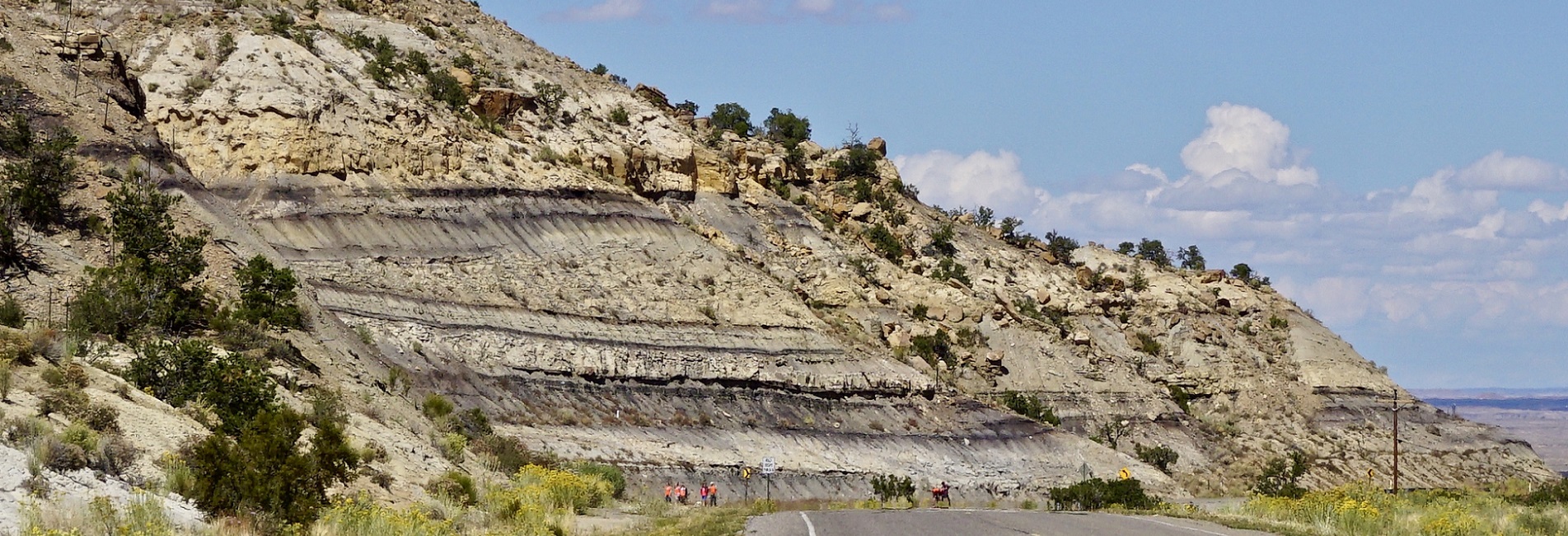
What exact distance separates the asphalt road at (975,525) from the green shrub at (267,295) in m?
17.0

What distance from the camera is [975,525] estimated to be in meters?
26.3

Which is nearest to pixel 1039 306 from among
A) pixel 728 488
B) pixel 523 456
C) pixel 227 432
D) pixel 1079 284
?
pixel 1079 284

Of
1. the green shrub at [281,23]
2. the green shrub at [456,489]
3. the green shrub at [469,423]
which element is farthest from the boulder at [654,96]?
the green shrub at [456,489]

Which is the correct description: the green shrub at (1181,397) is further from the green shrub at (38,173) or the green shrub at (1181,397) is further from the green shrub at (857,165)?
the green shrub at (38,173)

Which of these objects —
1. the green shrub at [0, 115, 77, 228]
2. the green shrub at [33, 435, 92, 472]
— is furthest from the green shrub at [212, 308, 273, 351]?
the green shrub at [33, 435, 92, 472]

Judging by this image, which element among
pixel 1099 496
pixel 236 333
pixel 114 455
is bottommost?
pixel 1099 496

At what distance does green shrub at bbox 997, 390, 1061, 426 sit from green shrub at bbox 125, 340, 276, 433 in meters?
47.4

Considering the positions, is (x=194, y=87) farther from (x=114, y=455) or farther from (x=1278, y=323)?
(x=1278, y=323)

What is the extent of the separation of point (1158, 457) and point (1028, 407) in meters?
6.20

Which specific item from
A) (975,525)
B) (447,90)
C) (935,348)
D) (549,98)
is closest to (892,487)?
(935,348)

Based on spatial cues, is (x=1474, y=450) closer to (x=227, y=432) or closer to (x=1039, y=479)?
(x=1039, y=479)

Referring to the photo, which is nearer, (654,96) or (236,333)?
(236,333)

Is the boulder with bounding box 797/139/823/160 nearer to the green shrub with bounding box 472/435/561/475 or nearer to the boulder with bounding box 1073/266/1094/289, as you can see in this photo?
the boulder with bounding box 1073/266/1094/289

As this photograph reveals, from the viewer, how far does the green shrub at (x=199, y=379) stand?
27281mm
